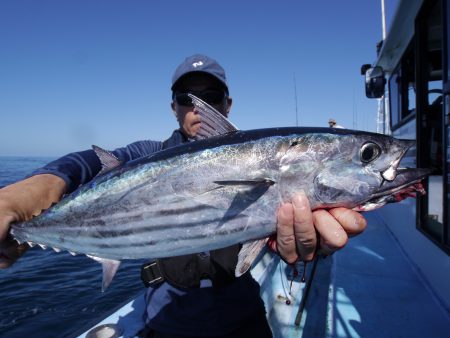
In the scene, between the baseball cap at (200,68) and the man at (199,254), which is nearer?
the man at (199,254)

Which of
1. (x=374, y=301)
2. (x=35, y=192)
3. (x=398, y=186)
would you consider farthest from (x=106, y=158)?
(x=374, y=301)

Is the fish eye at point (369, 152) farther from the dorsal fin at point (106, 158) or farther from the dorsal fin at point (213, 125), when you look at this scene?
the dorsal fin at point (106, 158)

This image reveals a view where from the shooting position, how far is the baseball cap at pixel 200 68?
3336 mm

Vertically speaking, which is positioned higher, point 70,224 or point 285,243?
point 70,224

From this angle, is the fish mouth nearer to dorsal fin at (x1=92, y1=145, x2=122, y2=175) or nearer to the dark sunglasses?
dorsal fin at (x1=92, y1=145, x2=122, y2=175)

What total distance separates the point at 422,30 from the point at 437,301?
399cm

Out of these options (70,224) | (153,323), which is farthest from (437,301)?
(70,224)

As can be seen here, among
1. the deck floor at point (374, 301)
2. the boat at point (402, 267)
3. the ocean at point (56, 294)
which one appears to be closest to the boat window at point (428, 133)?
the boat at point (402, 267)

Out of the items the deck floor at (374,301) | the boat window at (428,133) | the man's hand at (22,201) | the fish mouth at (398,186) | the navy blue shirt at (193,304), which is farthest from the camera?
the boat window at (428,133)

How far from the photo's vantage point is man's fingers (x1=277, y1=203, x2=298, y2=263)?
188 cm

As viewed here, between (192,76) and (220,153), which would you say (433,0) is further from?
(220,153)

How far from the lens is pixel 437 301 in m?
4.07

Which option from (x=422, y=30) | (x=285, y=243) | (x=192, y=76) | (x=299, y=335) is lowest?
(x=299, y=335)

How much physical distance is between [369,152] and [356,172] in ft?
0.52
